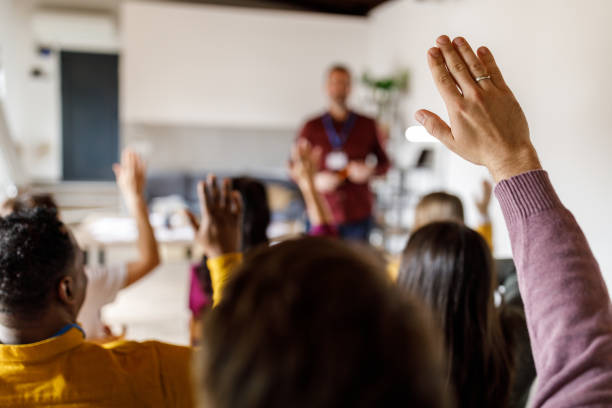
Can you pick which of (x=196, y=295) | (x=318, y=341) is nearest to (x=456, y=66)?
(x=318, y=341)

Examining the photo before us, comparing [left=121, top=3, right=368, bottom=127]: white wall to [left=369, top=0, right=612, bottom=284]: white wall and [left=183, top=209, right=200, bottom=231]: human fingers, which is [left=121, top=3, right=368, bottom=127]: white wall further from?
[left=369, top=0, right=612, bottom=284]: white wall

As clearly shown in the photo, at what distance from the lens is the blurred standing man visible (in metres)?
3.52

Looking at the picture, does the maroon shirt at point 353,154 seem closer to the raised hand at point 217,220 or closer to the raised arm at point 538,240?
the raised hand at point 217,220

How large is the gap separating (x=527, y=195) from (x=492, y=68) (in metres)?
0.17

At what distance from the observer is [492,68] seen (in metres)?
0.63

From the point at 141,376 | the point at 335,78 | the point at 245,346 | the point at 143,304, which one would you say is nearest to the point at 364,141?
the point at 335,78

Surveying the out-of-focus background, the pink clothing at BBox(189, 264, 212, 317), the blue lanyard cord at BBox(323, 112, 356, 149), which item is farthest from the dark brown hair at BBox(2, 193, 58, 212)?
the blue lanyard cord at BBox(323, 112, 356, 149)

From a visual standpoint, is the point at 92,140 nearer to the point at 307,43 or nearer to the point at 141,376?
the point at 307,43

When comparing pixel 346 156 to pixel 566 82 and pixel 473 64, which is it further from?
pixel 473 64

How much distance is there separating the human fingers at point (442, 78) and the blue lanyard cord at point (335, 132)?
119 inches

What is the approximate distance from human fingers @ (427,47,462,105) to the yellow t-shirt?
0.65 meters

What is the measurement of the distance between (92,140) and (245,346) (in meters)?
8.41

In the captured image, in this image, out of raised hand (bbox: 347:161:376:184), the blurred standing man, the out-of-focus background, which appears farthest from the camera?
the out-of-focus background

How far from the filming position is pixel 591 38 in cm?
105
